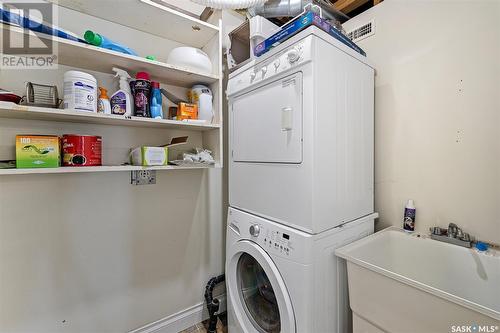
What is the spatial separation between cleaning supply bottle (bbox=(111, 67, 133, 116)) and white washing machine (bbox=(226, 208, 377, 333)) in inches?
35.6

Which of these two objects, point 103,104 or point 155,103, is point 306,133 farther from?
point 103,104

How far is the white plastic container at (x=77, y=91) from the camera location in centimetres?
104

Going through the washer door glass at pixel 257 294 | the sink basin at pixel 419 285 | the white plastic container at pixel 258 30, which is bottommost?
the washer door glass at pixel 257 294

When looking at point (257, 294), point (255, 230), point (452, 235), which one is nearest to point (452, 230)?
point (452, 235)

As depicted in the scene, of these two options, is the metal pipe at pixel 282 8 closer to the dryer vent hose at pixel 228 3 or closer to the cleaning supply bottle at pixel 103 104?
the dryer vent hose at pixel 228 3

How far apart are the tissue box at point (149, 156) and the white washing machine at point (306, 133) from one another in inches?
19.0

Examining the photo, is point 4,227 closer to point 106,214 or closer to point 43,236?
point 43,236

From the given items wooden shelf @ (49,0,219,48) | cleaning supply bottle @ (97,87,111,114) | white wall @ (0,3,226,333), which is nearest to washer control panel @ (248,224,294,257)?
white wall @ (0,3,226,333)

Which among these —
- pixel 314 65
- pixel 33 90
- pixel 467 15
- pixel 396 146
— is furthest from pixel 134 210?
pixel 467 15

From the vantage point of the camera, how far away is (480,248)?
1115 millimetres

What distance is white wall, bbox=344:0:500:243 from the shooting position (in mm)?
1155

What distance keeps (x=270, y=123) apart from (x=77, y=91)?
0.96 metres

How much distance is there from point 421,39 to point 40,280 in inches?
105

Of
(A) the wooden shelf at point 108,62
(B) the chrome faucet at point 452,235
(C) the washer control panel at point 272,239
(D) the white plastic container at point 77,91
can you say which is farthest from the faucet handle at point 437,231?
(D) the white plastic container at point 77,91
